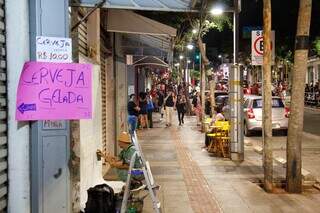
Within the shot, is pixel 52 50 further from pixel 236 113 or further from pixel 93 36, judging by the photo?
pixel 236 113

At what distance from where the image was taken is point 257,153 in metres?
16.8

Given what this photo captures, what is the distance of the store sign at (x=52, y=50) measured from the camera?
5.41 m

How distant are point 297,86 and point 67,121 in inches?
220

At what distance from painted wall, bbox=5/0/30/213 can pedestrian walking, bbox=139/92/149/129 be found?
20.1m

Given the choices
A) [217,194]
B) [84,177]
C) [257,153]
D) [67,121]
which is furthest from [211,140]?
[67,121]

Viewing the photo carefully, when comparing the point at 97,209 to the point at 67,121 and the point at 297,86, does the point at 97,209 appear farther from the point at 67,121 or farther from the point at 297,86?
the point at 297,86

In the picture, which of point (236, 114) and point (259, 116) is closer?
point (236, 114)

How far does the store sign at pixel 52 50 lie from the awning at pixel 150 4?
1.21 meters

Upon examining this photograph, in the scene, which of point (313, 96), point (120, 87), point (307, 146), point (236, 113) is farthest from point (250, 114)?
point (313, 96)

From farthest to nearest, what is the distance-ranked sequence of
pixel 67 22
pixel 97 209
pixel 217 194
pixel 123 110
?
1. pixel 123 110
2. pixel 217 194
3. pixel 97 209
4. pixel 67 22

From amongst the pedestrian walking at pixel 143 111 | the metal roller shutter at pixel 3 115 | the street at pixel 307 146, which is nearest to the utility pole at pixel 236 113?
the street at pixel 307 146

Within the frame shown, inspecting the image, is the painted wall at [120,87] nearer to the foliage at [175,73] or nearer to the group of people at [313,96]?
the group of people at [313,96]

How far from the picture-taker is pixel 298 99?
10305 mm

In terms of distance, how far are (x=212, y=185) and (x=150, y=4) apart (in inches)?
197
